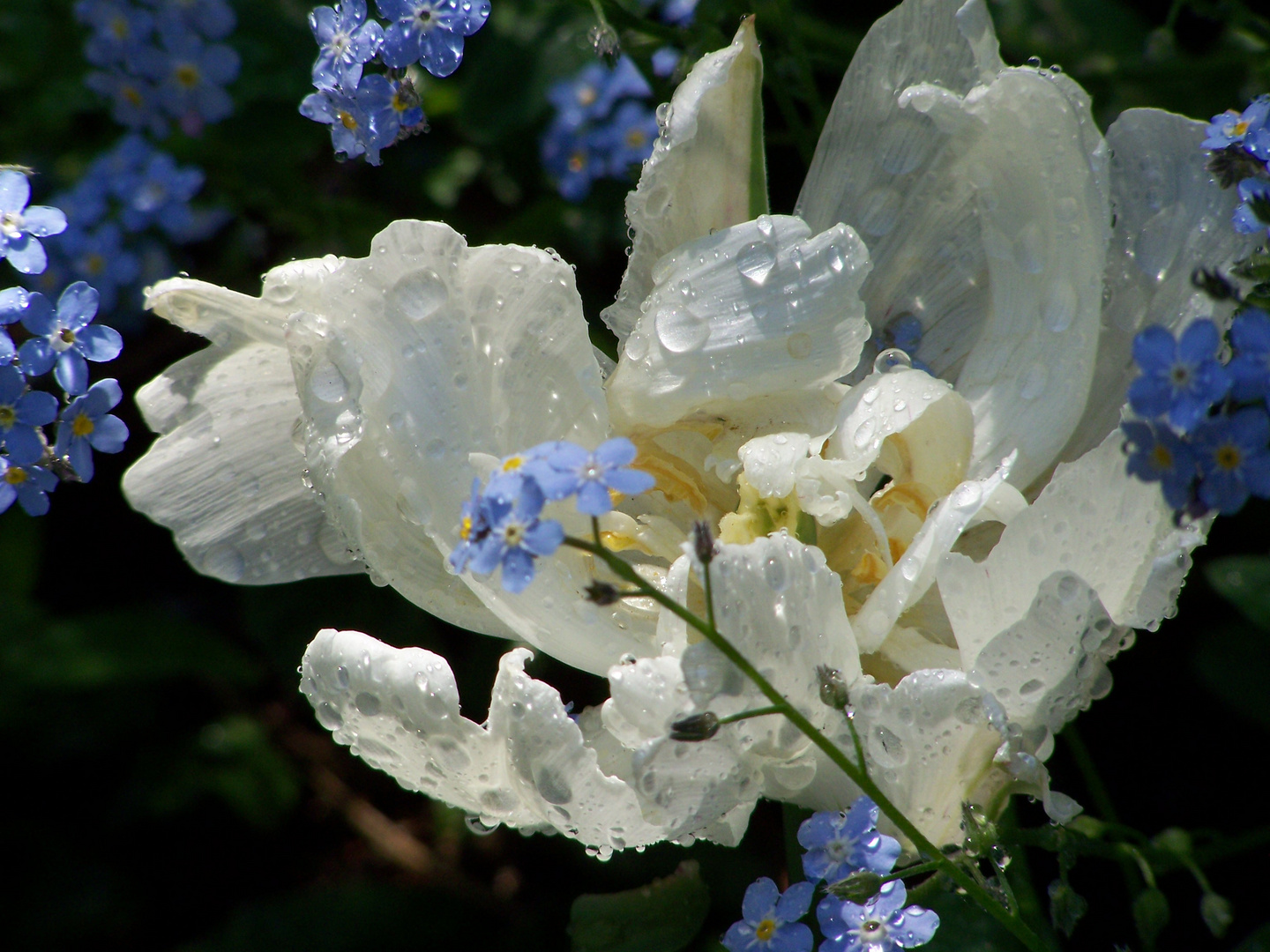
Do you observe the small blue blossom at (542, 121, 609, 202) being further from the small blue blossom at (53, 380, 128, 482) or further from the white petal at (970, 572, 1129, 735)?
the white petal at (970, 572, 1129, 735)

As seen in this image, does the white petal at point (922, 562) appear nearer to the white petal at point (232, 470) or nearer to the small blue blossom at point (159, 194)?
the white petal at point (232, 470)

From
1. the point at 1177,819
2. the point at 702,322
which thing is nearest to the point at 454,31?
the point at 702,322

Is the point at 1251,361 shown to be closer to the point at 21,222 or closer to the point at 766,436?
the point at 766,436

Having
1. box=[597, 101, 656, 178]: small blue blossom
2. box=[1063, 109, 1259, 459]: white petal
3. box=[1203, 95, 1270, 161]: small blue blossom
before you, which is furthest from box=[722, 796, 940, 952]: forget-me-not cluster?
box=[597, 101, 656, 178]: small blue blossom

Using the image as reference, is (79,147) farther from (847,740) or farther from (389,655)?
(847,740)

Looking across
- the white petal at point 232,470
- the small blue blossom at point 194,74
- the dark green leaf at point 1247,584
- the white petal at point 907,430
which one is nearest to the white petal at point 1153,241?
the white petal at point 907,430

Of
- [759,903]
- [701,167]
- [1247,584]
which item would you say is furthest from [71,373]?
[1247,584]
